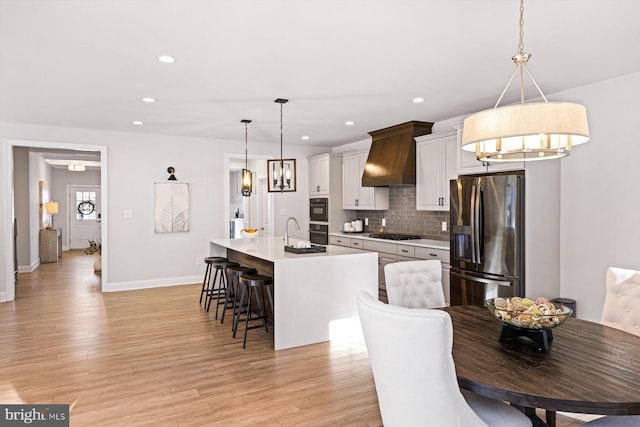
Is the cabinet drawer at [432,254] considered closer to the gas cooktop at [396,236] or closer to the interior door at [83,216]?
the gas cooktop at [396,236]

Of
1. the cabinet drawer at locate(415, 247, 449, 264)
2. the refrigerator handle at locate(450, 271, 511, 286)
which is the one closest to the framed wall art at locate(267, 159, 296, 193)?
the cabinet drawer at locate(415, 247, 449, 264)

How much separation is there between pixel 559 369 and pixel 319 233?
597cm

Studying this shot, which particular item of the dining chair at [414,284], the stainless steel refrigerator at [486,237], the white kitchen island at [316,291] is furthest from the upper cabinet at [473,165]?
the dining chair at [414,284]

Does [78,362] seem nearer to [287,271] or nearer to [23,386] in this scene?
[23,386]

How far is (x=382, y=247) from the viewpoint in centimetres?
575

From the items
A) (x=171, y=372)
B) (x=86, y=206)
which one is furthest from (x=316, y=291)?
(x=86, y=206)

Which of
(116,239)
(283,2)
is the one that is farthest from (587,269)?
(116,239)

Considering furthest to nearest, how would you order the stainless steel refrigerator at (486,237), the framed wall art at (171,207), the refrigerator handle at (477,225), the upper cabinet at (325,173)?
the upper cabinet at (325,173)
the framed wall art at (171,207)
the refrigerator handle at (477,225)
the stainless steel refrigerator at (486,237)

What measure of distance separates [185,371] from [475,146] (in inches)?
109

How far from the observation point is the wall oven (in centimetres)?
731

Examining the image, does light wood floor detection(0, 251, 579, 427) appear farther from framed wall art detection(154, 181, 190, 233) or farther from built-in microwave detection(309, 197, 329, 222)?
built-in microwave detection(309, 197, 329, 222)

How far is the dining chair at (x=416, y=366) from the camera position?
1.37 metres

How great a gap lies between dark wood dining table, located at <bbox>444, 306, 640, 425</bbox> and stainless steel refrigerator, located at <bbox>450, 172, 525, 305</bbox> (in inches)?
74.3

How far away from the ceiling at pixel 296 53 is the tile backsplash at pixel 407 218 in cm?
154
